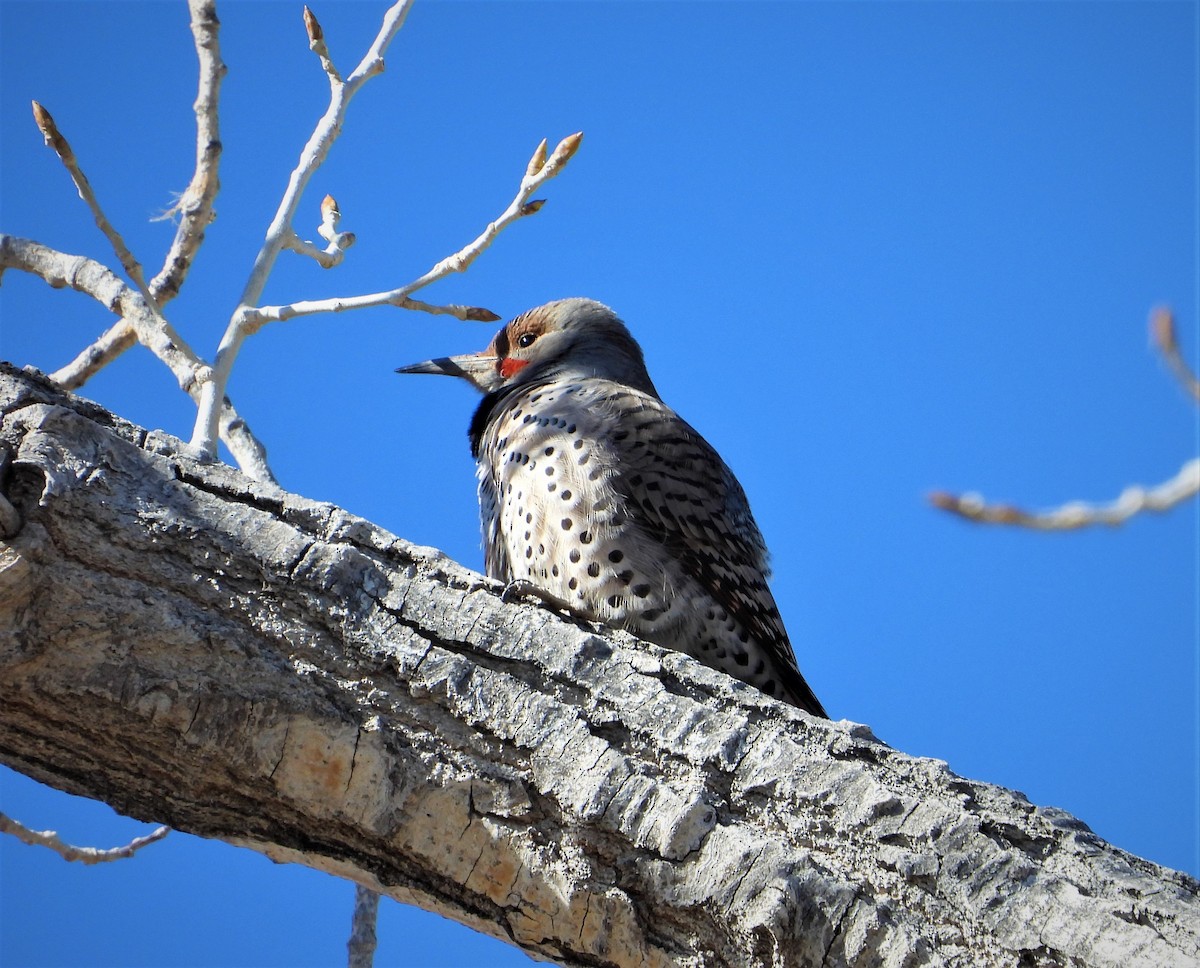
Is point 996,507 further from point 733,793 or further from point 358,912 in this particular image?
point 358,912

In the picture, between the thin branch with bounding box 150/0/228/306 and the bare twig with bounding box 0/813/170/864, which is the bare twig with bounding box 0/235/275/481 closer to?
the thin branch with bounding box 150/0/228/306

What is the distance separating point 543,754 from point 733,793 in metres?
0.43

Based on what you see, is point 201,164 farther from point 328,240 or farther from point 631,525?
point 631,525

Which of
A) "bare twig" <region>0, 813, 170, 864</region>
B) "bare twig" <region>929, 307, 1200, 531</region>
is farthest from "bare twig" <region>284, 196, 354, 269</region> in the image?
"bare twig" <region>929, 307, 1200, 531</region>

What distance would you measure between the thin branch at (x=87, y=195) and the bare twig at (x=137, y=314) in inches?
2.0

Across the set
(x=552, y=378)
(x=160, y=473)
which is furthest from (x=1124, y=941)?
(x=552, y=378)

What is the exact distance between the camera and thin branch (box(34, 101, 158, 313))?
12.7 feet

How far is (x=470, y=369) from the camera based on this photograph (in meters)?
6.17

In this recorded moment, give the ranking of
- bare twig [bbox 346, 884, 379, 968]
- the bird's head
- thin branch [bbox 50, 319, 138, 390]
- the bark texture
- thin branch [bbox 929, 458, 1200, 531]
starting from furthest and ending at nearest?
1. the bird's head
2. thin branch [bbox 50, 319, 138, 390]
3. bare twig [bbox 346, 884, 379, 968]
4. the bark texture
5. thin branch [bbox 929, 458, 1200, 531]

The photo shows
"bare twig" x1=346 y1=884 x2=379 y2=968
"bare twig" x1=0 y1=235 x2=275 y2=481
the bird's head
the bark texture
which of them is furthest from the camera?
the bird's head

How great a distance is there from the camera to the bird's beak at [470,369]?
612cm

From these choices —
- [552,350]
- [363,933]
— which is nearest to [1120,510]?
[363,933]

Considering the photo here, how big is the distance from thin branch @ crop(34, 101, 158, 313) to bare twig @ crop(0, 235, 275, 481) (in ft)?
0.16

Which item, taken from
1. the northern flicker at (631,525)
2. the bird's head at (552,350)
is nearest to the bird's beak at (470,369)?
the bird's head at (552,350)
